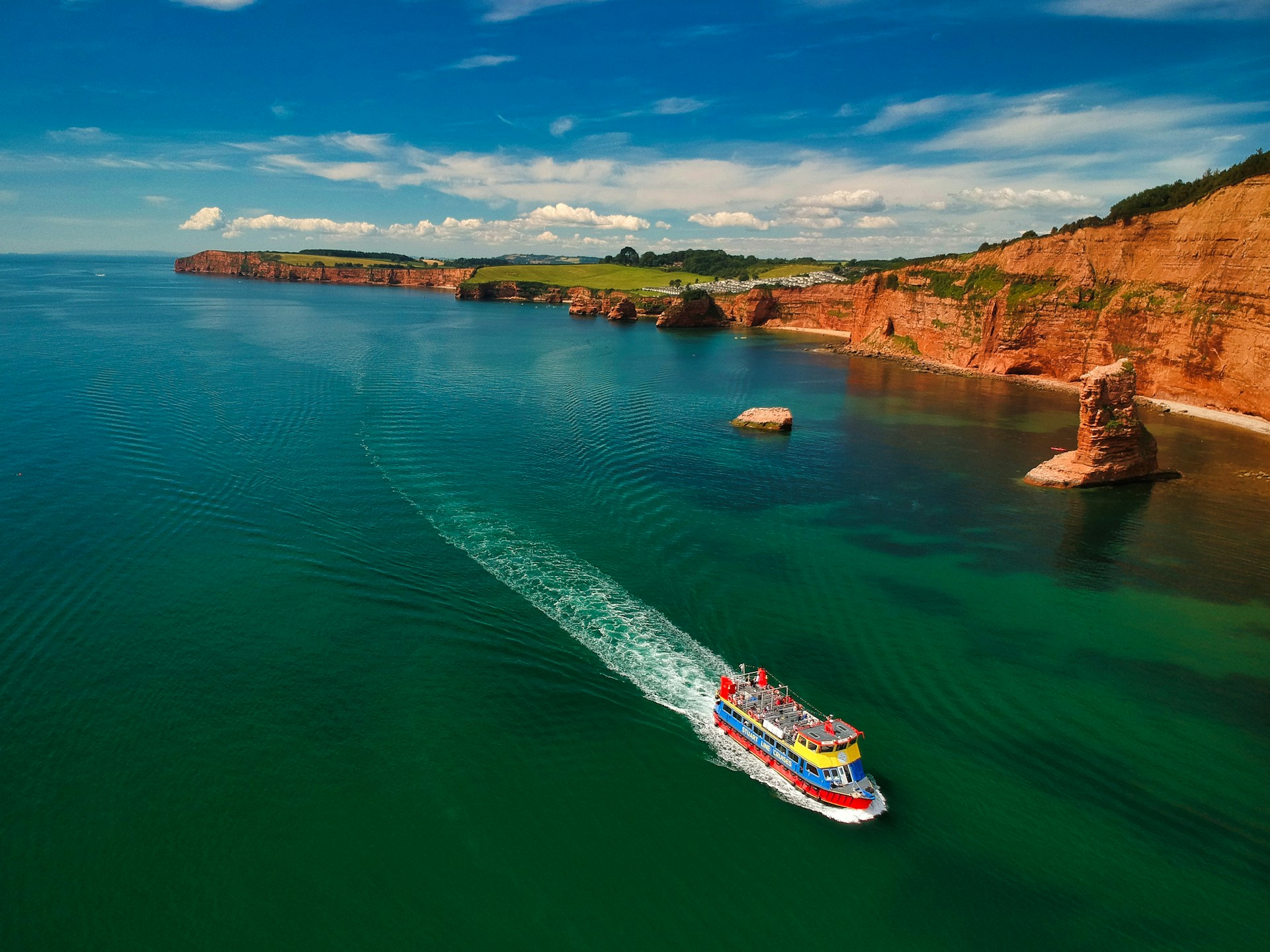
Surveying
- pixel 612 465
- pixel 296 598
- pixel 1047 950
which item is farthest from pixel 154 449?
pixel 1047 950

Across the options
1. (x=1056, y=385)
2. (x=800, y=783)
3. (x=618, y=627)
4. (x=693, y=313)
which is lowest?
(x=800, y=783)

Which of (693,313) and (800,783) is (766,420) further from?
(693,313)

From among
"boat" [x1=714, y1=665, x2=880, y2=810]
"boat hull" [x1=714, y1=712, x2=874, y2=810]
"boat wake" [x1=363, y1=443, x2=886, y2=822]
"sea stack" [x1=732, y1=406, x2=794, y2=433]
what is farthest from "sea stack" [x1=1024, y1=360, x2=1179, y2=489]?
"boat hull" [x1=714, y1=712, x2=874, y2=810]

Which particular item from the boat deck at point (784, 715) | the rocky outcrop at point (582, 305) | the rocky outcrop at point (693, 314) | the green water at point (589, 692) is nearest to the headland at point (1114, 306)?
the green water at point (589, 692)

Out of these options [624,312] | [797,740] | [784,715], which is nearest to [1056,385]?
[784,715]

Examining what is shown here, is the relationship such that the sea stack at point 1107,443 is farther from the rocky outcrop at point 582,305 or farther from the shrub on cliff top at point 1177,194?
the rocky outcrop at point 582,305
